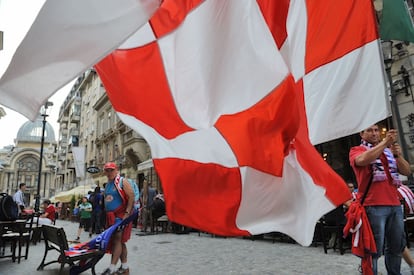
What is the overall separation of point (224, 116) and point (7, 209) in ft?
24.2

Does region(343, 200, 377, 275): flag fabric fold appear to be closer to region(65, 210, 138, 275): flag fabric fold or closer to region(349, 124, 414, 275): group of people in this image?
region(349, 124, 414, 275): group of people

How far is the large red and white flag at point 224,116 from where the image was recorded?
7.14ft

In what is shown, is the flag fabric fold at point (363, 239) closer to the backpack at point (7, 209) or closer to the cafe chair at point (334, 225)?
the cafe chair at point (334, 225)

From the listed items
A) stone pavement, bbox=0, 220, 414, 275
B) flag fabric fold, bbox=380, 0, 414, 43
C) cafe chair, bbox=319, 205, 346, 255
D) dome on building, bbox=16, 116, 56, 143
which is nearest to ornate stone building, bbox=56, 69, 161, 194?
stone pavement, bbox=0, 220, 414, 275

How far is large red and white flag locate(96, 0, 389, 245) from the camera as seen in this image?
7.14ft

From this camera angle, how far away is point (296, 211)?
2.18 meters

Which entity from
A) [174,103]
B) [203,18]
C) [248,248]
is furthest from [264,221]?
[248,248]

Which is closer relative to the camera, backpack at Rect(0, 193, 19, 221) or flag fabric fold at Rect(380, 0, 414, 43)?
flag fabric fold at Rect(380, 0, 414, 43)

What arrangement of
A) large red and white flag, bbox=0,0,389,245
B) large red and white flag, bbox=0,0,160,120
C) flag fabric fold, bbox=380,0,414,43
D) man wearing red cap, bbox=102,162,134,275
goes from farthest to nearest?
man wearing red cap, bbox=102,162,134,275
flag fabric fold, bbox=380,0,414,43
large red and white flag, bbox=0,0,389,245
large red and white flag, bbox=0,0,160,120

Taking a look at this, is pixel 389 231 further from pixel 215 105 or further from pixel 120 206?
pixel 120 206

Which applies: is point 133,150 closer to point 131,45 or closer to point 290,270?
point 290,270

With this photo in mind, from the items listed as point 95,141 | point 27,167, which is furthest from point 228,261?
point 27,167

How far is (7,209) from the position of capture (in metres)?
7.67

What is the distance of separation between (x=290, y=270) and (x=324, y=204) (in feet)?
13.4
